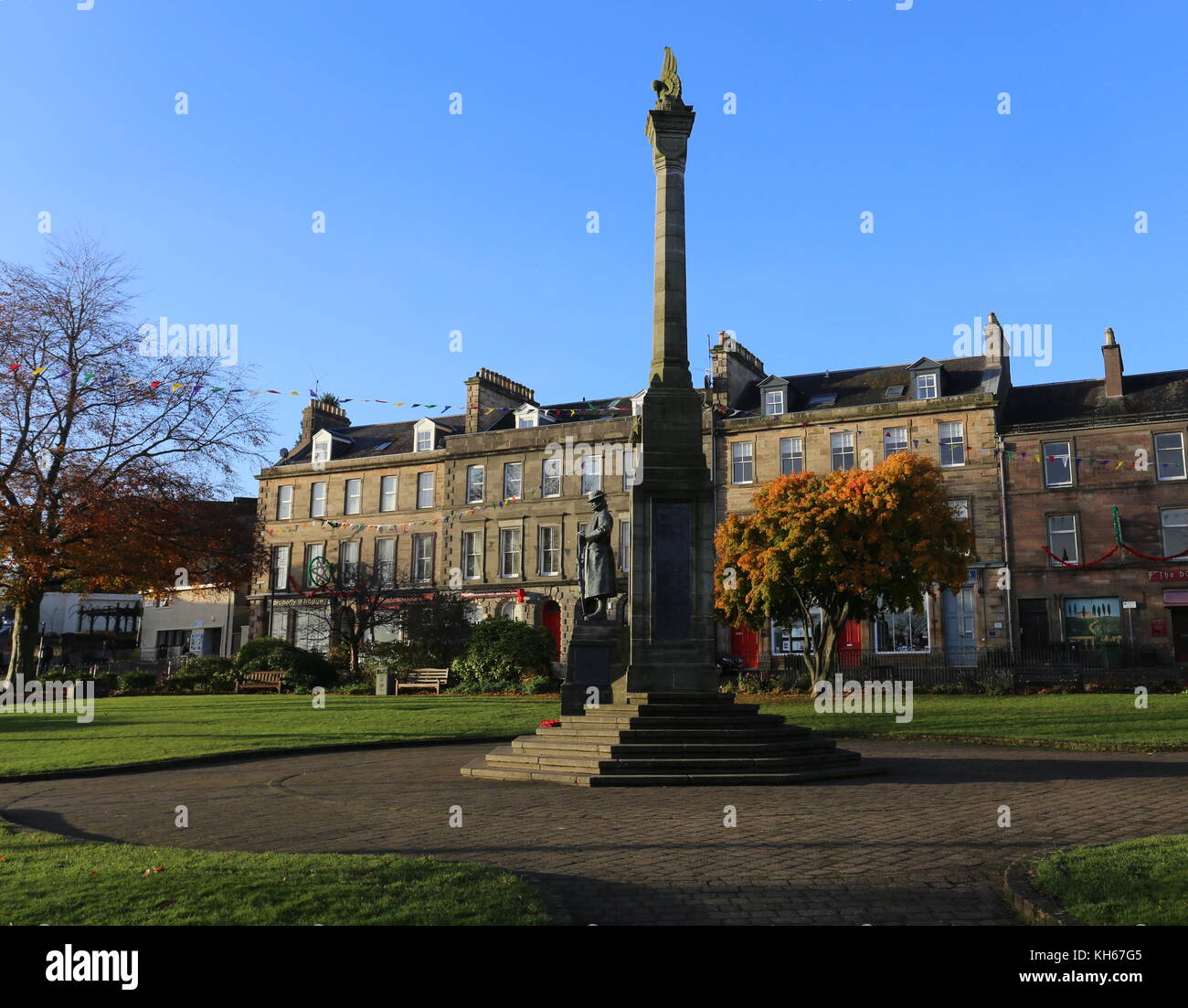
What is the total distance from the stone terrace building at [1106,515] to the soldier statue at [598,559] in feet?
80.1

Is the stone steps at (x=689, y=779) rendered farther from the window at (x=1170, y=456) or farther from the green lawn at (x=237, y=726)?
the window at (x=1170, y=456)

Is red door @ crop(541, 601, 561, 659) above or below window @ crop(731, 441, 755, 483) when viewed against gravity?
below

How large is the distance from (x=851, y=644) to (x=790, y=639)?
2.36 meters

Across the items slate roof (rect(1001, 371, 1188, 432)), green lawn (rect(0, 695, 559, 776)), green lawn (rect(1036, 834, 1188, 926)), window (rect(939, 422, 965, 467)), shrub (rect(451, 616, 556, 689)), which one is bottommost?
green lawn (rect(0, 695, 559, 776))

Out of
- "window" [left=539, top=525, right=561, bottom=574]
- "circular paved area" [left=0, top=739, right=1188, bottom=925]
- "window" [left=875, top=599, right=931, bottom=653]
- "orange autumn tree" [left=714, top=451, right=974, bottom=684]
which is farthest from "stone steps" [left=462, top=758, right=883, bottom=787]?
"window" [left=539, top=525, right=561, bottom=574]

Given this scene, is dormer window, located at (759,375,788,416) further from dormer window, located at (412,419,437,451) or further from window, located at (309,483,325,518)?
window, located at (309,483,325,518)

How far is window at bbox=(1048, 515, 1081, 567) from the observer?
36969mm

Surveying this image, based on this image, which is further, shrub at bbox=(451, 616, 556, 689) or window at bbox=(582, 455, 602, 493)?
window at bbox=(582, 455, 602, 493)

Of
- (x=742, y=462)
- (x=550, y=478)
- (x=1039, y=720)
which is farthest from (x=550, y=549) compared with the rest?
(x=1039, y=720)

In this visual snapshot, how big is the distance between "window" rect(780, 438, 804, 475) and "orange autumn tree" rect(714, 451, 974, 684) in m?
11.6

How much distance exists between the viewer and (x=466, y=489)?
47875mm

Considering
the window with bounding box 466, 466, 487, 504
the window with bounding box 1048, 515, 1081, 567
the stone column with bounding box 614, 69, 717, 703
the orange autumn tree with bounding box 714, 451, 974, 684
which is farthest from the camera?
the window with bounding box 466, 466, 487, 504

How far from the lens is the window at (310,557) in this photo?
50.4 m
